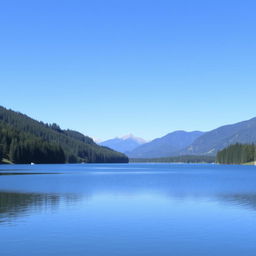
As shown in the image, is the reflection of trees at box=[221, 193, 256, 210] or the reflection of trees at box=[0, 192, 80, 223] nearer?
the reflection of trees at box=[0, 192, 80, 223]

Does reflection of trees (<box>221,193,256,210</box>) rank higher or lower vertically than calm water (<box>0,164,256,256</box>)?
higher

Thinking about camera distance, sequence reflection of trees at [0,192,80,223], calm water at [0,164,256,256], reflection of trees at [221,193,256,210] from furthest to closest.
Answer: reflection of trees at [221,193,256,210] → reflection of trees at [0,192,80,223] → calm water at [0,164,256,256]

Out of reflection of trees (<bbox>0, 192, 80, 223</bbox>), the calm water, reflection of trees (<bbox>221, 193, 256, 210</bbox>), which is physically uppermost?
reflection of trees (<bbox>0, 192, 80, 223</bbox>)

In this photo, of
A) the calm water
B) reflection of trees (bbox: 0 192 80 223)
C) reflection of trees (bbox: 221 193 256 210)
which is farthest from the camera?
reflection of trees (bbox: 221 193 256 210)

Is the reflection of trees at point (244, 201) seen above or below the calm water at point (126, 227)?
above

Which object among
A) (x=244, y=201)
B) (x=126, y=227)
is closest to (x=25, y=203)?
(x=126, y=227)

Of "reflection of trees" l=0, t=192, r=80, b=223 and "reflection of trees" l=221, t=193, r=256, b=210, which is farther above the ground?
"reflection of trees" l=0, t=192, r=80, b=223

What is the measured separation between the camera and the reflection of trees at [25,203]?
46.6 meters

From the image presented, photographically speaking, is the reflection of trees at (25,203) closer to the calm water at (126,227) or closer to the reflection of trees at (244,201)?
the calm water at (126,227)

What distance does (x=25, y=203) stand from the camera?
55438 millimetres

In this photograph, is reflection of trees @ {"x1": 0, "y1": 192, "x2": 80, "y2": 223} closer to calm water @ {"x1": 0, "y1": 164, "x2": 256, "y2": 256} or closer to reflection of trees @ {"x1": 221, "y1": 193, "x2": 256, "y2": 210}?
calm water @ {"x1": 0, "y1": 164, "x2": 256, "y2": 256}

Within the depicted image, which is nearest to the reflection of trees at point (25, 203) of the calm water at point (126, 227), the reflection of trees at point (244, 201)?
the calm water at point (126, 227)

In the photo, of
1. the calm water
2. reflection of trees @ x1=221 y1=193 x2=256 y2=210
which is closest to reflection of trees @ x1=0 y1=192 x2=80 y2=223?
the calm water

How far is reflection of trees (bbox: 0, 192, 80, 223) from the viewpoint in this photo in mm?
46562
